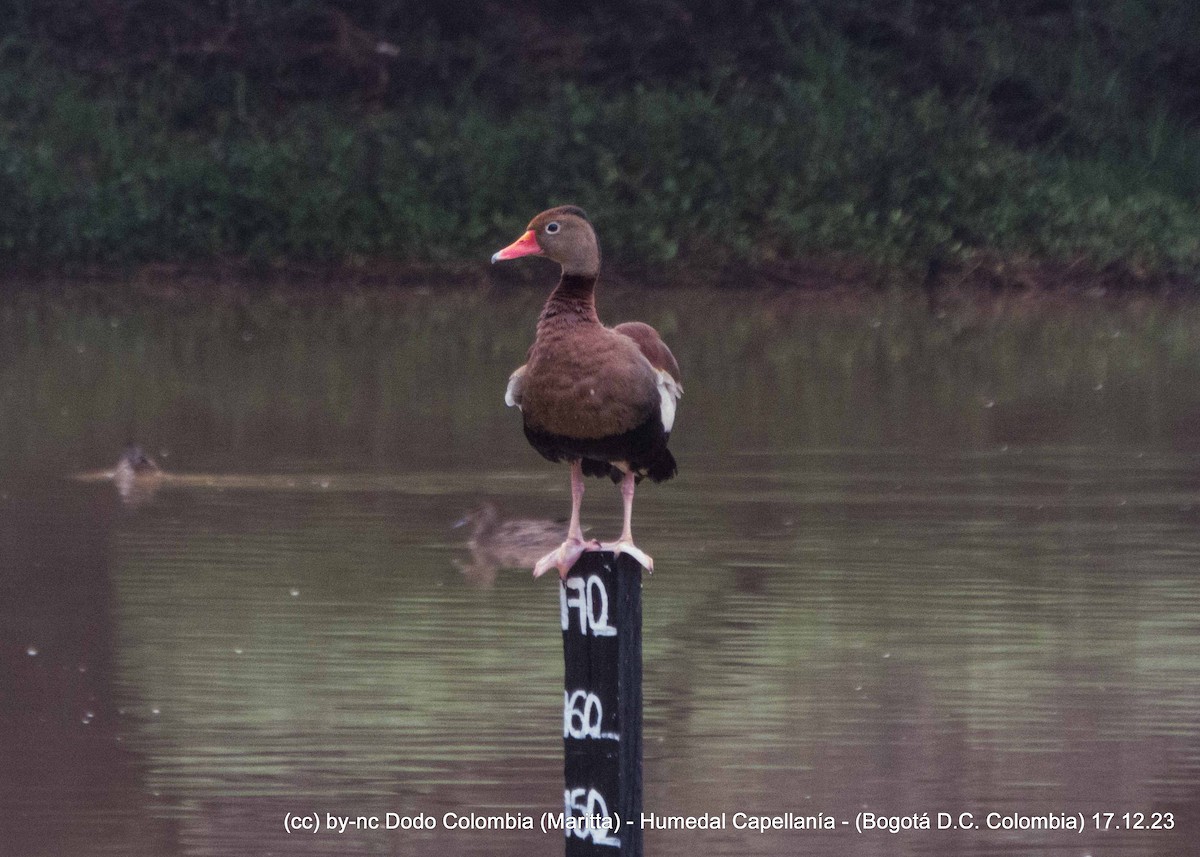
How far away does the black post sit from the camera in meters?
4.57

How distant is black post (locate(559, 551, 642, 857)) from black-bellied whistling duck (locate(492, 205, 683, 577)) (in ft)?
1.02

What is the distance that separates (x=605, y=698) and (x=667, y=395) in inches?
34.3

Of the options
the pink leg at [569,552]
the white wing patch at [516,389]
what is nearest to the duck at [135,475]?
the white wing patch at [516,389]

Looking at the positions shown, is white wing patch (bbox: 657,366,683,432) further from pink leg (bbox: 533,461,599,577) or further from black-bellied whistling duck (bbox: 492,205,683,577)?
pink leg (bbox: 533,461,599,577)

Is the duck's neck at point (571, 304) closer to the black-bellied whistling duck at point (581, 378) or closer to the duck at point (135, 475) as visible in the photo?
the black-bellied whistling duck at point (581, 378)

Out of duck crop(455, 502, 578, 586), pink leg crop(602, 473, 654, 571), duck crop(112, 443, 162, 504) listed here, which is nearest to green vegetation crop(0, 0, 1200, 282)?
duck crop(112, 443, 162, 504)

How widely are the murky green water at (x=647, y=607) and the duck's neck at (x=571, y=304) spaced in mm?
1460

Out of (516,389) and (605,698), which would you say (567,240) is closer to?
(516,389)

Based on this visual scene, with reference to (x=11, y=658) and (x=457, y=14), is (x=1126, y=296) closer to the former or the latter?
(x=457, y=14)

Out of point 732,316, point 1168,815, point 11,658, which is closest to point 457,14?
point 732,316

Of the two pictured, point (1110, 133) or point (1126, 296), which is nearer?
point (1126, 296)

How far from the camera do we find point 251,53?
25.4m

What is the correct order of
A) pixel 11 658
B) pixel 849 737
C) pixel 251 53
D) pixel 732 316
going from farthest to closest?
pixel 251 53 < pixel 732 316 < pixel 11 658 < pixel 849 737

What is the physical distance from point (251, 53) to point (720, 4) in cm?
528
